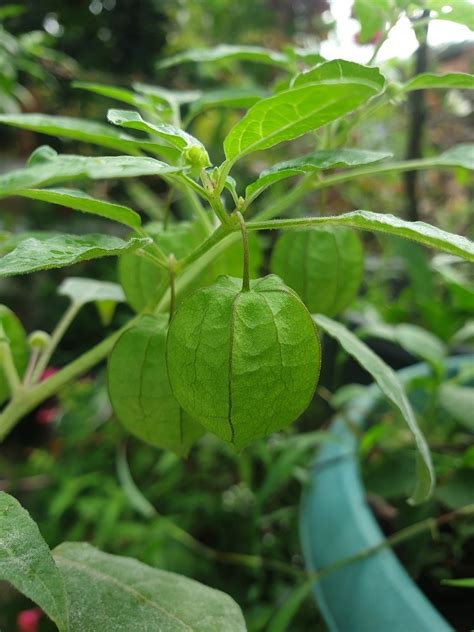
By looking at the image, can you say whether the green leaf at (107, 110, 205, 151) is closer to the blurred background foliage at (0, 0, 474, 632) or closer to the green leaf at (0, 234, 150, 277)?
the green leaf at (0, 234, 150, 277)

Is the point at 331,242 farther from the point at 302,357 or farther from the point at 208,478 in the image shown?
the point at 208,478

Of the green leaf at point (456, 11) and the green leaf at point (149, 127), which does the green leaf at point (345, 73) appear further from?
the green leaf at point (456, 11)

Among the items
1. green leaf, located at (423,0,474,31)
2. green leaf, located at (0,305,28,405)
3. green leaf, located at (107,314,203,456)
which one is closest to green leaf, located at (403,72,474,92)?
green leaf, located at (423,0,474,31)

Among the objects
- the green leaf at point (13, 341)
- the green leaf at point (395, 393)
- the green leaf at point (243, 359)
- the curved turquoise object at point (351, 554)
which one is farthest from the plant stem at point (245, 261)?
the curved turquoise object at point (351, 554)

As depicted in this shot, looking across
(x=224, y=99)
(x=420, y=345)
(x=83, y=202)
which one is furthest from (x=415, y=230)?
(x=420, y=345)

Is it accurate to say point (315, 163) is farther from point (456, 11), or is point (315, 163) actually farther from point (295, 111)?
point (456, 11)

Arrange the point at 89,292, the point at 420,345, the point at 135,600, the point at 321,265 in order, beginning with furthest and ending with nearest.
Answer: the point at 420,345, the point at 89,292, the point at 321,265, the point at 135,600
